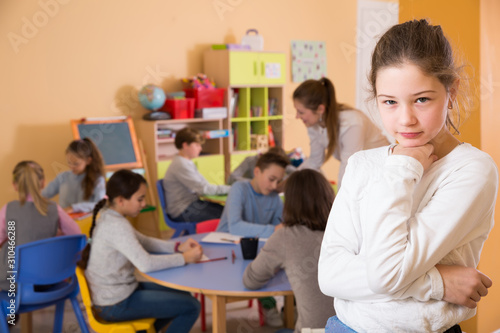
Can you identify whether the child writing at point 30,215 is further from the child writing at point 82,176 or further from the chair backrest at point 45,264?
the child writing at point 82,176

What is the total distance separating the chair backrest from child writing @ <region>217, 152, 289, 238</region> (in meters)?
0.86

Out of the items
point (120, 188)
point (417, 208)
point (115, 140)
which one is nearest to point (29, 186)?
point (120, 188)

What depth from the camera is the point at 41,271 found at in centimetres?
282

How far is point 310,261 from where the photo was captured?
2.29 meters

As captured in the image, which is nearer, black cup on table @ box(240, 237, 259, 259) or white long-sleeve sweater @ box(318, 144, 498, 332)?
white long-sleeve sweater @ box(318, 144, 498, 332)

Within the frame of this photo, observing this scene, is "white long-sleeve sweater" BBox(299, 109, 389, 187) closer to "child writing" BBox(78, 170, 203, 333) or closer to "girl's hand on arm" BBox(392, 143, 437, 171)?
"child writing" BBox(78, 170, 203, 333)

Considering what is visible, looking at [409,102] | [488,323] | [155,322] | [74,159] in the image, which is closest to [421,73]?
[409,102]

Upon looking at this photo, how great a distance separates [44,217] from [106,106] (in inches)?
97.2

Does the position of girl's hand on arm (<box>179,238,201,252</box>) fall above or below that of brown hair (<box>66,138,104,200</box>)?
below

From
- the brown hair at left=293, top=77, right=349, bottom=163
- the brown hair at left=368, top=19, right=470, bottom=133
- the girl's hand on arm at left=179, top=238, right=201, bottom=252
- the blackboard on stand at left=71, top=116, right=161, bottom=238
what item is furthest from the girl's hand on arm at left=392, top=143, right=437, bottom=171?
the blackboard on stand at left=71, top=116, right=161, bottom=238

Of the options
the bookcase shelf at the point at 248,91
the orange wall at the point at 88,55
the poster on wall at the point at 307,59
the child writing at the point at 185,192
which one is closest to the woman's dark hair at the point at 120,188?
the child writing at the point at 185,192

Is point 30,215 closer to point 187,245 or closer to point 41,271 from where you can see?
point 41,271

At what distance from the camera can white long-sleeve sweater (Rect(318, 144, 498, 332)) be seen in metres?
0.95

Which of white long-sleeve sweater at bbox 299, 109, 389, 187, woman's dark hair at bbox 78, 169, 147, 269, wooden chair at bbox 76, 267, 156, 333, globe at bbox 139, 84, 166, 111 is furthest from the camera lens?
globe at bbox 139, 84, 166, 111
